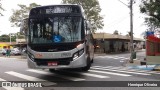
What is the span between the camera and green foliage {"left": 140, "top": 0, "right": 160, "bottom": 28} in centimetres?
4238

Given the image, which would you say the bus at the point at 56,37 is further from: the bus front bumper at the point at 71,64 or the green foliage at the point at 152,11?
the green foliage at the point at 152,11

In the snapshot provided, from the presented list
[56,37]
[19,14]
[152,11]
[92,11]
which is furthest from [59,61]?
[19,14]

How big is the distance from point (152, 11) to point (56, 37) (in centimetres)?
3221

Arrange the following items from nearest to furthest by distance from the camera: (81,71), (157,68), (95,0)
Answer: (81,71) → (157,68) → (95,0)

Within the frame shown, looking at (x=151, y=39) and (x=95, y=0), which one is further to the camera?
(x=95, y=0)

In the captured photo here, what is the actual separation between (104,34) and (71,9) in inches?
1510

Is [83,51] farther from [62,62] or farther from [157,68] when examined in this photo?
[157,68]

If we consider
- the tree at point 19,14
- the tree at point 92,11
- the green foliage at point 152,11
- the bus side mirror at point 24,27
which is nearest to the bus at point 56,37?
the bus side mirror at point 24,27

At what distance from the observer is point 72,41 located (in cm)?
1297

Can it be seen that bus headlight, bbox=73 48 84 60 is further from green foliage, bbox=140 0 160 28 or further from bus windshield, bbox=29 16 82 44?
green foliage, bbox=140 0 160 28

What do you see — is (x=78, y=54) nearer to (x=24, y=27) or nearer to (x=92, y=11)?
(x=24, y=27)

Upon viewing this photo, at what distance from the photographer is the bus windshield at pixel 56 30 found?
13.1 metres

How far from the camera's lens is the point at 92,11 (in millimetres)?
59750

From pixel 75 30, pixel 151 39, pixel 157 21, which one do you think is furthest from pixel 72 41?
pixel 157 21
